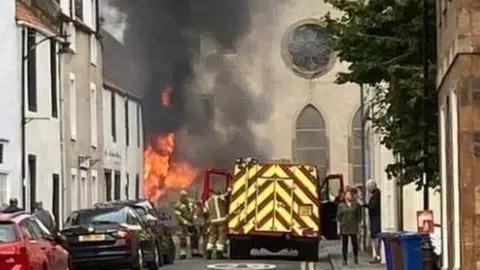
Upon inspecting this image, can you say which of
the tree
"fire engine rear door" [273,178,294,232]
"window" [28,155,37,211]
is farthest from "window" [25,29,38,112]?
the tree

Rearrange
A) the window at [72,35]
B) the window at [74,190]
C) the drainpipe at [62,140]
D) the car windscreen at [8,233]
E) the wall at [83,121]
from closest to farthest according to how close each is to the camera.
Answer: the car windscreen at [8,233] → the drainpipe at [62,140] → the wall at [83,121] → the window at [74,190] → the window at [72,35]

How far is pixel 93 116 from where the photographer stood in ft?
132

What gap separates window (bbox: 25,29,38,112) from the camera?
32281 mm

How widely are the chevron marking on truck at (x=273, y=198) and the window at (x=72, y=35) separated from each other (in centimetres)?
999

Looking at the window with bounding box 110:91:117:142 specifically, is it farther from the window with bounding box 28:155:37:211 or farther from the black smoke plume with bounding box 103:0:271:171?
the window with bounding box 28:155:37:211

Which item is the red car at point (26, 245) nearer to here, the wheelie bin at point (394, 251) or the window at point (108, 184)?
the wheelie bin at point (394, 251)

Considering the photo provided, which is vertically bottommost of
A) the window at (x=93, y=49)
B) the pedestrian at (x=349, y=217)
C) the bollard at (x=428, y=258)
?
the bollard at (x=428, y=258)

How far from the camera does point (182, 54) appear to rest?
188 ft

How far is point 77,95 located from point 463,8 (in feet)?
77.5

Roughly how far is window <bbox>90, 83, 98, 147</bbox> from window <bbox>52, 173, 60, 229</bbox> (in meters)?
4.50

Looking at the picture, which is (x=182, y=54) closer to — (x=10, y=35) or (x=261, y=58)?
(x=261, y=58)

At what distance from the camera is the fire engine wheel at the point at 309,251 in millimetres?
29656

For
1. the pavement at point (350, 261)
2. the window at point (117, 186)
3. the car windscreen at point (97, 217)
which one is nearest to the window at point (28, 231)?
the car windscreen at point (97, 217)

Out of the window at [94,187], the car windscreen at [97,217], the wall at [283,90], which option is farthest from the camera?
the wall at [283,90]
